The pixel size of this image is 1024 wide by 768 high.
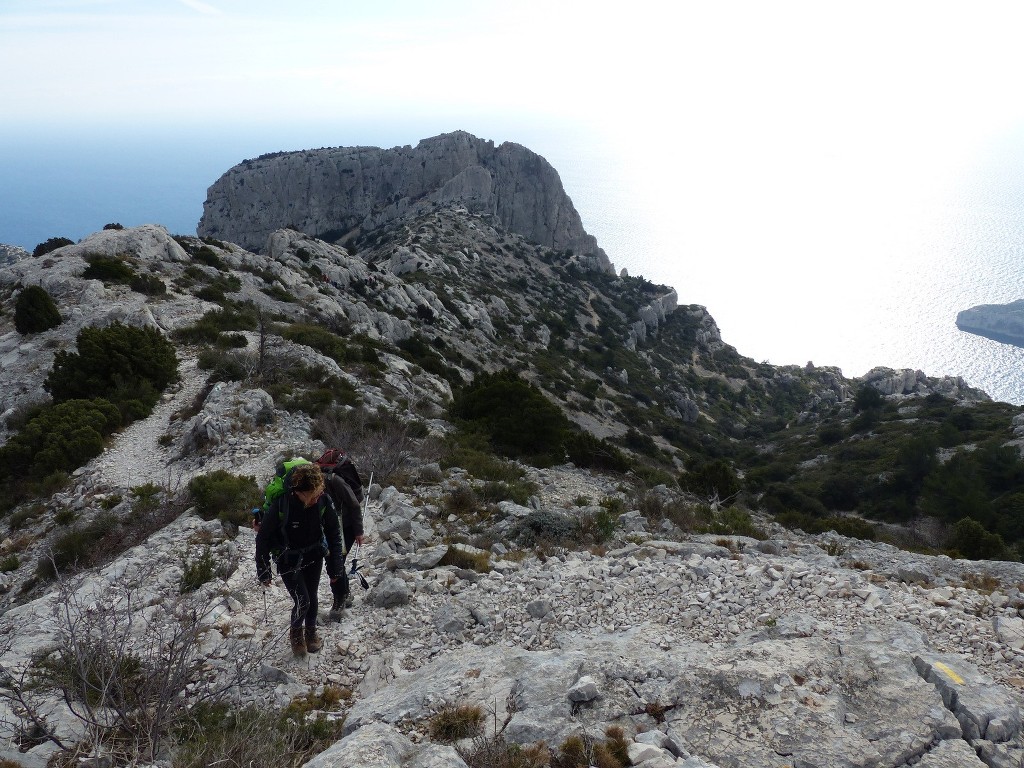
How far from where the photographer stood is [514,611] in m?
6.70

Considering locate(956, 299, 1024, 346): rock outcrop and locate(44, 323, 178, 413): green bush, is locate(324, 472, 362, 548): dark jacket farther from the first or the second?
locate(956, 299, 1024, 346): rock outcrop

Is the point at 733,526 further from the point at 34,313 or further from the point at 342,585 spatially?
the point at 34,313

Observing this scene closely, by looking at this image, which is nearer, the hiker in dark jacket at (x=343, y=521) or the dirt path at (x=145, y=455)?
the hiker in dark jacket at (x=343, y=521)

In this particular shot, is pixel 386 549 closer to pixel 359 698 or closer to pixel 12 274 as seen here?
pixel 359 698

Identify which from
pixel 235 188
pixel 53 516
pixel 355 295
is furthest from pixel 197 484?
pixel 235 188

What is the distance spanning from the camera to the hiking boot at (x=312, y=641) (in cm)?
597

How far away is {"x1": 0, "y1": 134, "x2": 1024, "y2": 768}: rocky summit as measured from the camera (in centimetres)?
421

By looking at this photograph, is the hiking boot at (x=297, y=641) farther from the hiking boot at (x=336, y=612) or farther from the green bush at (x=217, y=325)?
the green bush at (x=217, y=325)

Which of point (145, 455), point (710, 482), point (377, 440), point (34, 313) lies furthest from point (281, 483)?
point (34, 313)

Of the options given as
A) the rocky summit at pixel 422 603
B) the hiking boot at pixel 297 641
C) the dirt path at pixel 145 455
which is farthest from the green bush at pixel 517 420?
the hiking boot at pixel 297 641

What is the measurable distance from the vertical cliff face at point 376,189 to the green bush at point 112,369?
70811 mm

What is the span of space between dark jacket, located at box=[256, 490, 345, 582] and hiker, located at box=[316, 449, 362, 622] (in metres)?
0.32

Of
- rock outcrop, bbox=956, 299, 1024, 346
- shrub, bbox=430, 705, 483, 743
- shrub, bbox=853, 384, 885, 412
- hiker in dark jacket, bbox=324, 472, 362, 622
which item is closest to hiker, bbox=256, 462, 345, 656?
hiker in dark jacket, bbox=324, 472, 362, 622

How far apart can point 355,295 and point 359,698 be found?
126ft
